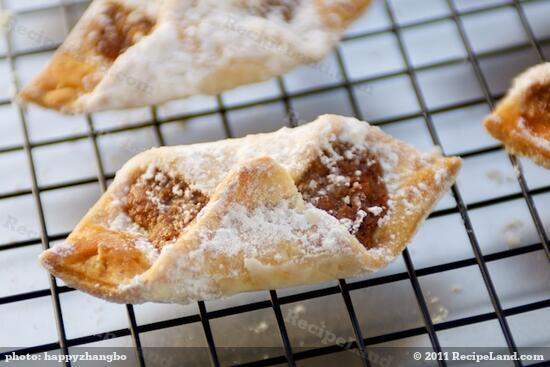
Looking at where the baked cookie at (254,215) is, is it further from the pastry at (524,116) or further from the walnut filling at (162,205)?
the pastry at (524,116)

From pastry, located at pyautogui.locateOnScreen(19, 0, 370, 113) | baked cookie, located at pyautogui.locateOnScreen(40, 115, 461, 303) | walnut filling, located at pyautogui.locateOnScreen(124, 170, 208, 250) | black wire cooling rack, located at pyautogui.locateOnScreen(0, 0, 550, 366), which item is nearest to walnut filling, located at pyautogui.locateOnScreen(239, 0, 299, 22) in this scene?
pastry, located at pyautogui.locateOnScreen(19, 0, 370, 113)

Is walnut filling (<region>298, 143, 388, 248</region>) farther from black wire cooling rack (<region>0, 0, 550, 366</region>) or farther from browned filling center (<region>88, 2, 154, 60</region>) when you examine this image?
browned filling center (<region>88, 2, 154, 60</region>)

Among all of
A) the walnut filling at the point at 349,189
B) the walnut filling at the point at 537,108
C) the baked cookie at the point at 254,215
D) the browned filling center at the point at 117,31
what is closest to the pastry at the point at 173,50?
the browned filling center at the point at 117,31

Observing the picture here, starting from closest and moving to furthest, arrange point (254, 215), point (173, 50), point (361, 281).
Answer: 1. point (254, 215)
2. point (361, 281)
3. point (173, 50)

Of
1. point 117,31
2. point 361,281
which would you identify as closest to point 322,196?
point 361,281

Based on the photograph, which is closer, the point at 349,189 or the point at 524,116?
the point at 349,189

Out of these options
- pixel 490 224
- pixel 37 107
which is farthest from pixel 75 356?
pixel 490 224

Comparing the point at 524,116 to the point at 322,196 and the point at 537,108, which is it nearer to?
the point at 537,108

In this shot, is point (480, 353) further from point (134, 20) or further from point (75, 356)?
point (134, 20)
